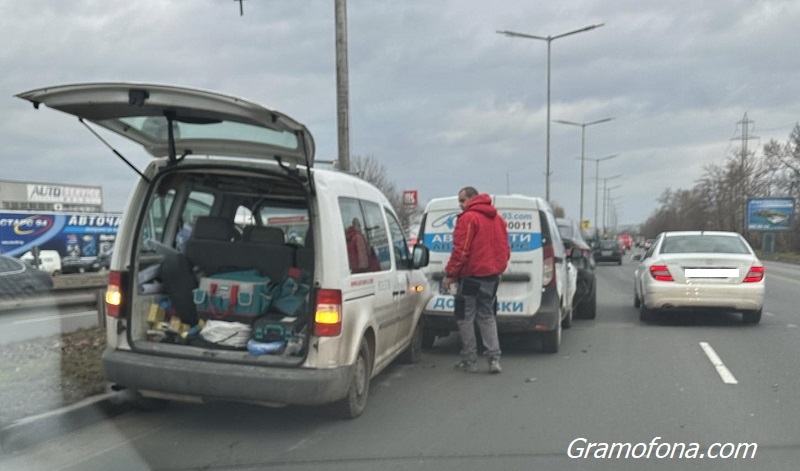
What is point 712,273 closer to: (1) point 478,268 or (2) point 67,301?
(1) point 478,268

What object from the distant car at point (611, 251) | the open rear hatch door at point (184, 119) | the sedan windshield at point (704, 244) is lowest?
the distant car at point (611, 251)

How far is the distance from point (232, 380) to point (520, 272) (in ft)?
13.2

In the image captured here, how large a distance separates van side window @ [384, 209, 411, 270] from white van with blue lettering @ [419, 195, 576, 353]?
4.04 ft

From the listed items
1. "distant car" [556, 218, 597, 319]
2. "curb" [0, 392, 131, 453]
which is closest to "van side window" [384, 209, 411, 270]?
"curb" [0, 392, 131, 453]

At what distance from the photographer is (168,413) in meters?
5.50

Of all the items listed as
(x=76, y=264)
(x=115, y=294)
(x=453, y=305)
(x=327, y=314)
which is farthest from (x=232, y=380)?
(x=76, y=264)

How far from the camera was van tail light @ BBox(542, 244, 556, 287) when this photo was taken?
25.3 feet

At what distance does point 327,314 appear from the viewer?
477 cm

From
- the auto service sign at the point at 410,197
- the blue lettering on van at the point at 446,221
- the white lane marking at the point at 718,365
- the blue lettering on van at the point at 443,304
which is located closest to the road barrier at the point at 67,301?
the blue lettering on van at the point at 443,304

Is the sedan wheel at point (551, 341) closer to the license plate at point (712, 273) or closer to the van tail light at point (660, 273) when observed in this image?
the van tail light at point (660, 273)

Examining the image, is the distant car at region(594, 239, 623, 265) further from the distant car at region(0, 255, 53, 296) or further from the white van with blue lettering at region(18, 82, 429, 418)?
the white van with blue lettering at region(18, 82, 429, 418)

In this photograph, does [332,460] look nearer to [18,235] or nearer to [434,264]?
[434,264]

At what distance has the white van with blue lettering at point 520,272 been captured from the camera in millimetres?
7676

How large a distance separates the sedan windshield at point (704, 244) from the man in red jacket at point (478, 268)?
5.05m
